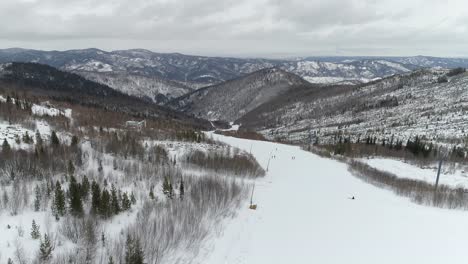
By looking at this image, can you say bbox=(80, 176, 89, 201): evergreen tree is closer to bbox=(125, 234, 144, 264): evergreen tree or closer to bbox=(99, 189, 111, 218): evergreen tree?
bbox=(99, 189, 111, 218): evergreen tree

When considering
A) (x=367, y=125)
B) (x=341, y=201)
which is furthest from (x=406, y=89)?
(x=341, y=201)

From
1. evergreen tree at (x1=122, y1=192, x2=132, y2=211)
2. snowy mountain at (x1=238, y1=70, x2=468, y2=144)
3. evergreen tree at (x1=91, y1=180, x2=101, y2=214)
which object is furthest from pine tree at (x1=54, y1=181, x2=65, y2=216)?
snowy mountain at (x1=238, y1=70, x2=468, y2=144)

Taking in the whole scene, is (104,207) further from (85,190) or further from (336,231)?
(336,231)

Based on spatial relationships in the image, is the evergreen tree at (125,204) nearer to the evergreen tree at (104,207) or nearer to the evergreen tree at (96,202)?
the evergreen tree at (104,207)

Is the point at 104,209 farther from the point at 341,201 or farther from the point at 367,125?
the point at 367,125

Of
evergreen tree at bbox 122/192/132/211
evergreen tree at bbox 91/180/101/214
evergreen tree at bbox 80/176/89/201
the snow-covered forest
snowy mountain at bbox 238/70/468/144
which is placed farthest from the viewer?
snowy mountain at bbox 238/70/468/144

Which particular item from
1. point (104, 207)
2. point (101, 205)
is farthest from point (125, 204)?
point (101, 205)
